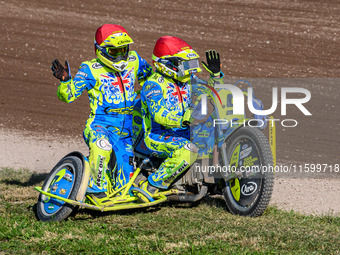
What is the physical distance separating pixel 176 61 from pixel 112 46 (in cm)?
95

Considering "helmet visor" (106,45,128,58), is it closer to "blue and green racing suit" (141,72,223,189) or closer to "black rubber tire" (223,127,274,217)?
"blue and green racing suit" (141,72,223,189)

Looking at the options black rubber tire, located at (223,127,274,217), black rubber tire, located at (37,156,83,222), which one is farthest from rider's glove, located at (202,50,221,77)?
black rubber tire, located at (37,156,83,222)

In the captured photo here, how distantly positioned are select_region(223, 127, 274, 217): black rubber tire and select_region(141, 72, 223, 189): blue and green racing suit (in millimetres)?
591

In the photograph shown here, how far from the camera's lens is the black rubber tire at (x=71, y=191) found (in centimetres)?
785

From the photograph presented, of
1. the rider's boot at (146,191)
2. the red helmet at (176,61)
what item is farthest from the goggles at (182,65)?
the rider's boot at (146,191)

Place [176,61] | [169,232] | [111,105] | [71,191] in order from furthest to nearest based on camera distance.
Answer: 1. [111,105]
2. [176,61]
3. [71,191]
4. [169,232]

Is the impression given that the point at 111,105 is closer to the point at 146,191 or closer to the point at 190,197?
the point at 146,191

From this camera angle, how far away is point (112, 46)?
8547mm

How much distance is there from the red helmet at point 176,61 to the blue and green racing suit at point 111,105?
23.7 inches

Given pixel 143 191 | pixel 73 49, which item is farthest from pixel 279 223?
pixel 73 49

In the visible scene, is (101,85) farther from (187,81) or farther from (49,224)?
(49,224)


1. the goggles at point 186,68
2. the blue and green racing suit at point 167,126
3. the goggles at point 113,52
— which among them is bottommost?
the blue and green racing suit at point 167,126

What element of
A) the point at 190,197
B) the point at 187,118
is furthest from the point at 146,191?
the point at 187,118

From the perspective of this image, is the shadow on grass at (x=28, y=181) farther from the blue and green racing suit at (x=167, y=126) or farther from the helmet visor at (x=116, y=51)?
the helmet visor at (x=116, y=51)
